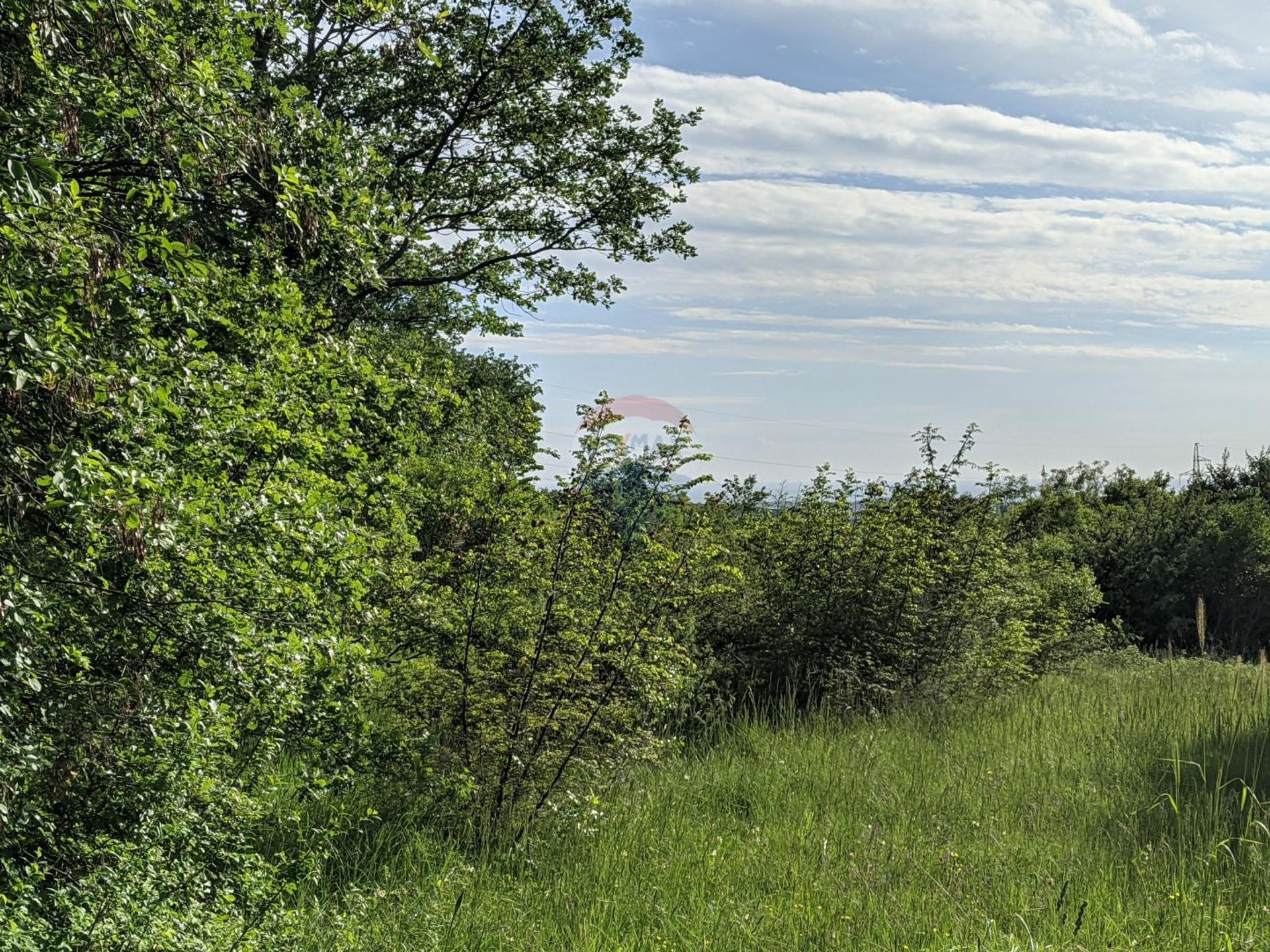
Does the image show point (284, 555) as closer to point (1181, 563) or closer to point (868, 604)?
point (868, 604)

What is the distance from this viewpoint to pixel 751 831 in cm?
556

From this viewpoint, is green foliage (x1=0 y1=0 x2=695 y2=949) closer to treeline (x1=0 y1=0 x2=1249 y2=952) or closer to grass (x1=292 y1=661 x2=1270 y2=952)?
treeline (x1=0 y1=0 x2=1249 y2=952)

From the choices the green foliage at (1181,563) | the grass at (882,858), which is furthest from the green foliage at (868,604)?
the green foliage at (1181,563)

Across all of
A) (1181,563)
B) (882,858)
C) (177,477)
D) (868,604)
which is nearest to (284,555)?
(177,477)

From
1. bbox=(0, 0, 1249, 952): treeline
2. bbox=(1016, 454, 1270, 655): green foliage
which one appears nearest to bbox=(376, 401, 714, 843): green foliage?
bbox=(0, 0, 1249, 952): treeline

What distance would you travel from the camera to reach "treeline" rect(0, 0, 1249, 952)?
3238 millimetres

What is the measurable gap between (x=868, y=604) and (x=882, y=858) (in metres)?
4.16

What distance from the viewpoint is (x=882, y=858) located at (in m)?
4.92

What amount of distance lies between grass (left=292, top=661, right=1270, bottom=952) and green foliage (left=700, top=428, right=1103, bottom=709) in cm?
141

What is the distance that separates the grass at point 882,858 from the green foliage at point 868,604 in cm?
141

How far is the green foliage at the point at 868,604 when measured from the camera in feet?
28.7

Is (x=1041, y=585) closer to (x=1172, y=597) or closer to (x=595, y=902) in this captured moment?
(x=1172, y=597)

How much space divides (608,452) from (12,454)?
3.19 meters

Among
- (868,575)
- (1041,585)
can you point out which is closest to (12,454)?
(868,575)
